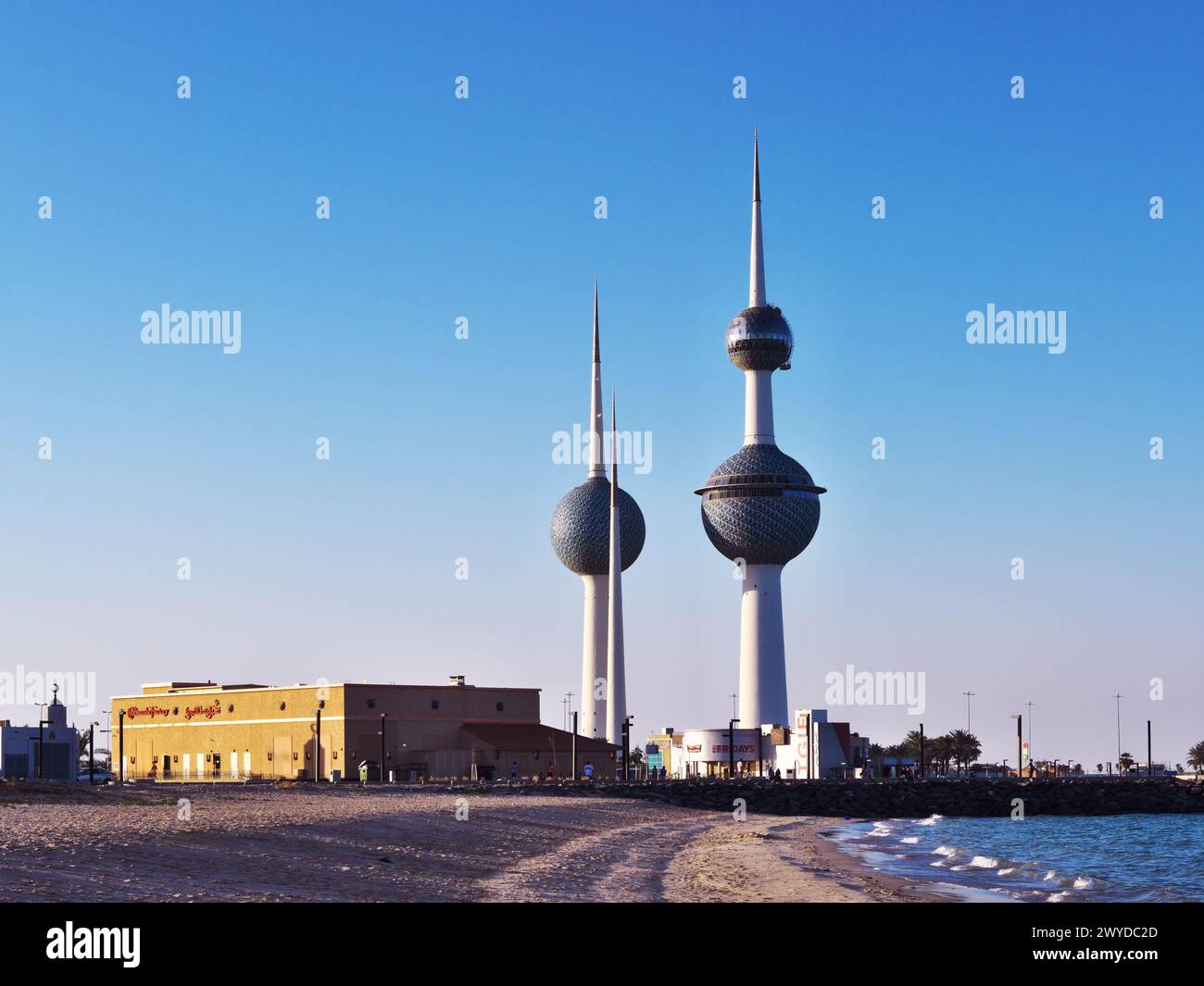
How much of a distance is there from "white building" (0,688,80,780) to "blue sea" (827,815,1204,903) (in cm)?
Result: 5365

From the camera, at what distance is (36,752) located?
10394 centimetres

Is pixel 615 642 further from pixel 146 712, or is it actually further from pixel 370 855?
pixel 370 855

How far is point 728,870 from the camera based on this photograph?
40.3 meters

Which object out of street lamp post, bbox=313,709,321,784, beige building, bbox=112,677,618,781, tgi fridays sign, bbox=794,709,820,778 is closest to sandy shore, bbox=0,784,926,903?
street lamp post, bbox=313,709,321,784

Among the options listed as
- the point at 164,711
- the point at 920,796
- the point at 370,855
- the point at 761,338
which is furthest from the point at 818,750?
the point at 370,855

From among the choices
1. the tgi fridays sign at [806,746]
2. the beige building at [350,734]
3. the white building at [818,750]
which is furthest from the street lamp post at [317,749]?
the tgi fridays sign at [806,746]

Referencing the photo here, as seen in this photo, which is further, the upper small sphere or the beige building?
the upper small sphere

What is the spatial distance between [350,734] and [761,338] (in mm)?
103045

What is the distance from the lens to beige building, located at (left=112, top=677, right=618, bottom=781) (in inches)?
4326

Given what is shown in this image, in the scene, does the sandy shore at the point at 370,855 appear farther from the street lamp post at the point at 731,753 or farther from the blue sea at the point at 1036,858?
the street lamp post at the point at 731,753

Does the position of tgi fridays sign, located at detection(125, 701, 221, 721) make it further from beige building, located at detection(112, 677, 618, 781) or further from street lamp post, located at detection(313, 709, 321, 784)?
street lamp post, located at detection(313, 709, 321, 784)

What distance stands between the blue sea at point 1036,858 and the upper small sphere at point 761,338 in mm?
102773
